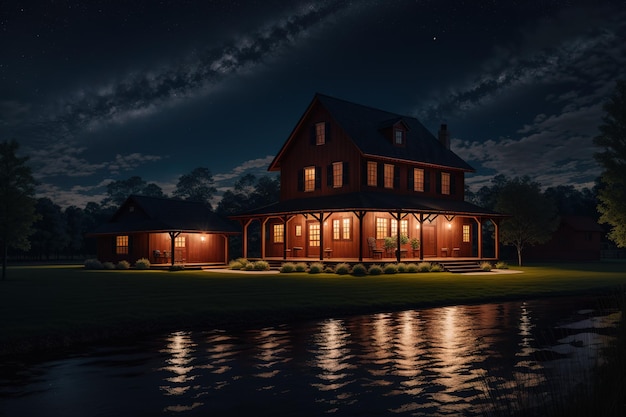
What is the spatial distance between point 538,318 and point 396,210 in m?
17.8

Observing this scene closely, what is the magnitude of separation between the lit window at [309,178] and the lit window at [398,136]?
18.8 ft

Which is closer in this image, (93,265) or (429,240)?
(429,240)

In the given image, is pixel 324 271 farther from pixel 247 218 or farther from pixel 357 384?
pixel 357 384

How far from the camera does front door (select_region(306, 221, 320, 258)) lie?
38219 mm

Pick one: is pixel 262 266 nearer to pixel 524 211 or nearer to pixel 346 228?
pixel 346 228

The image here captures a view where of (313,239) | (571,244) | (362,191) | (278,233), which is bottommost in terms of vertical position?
(571,244)

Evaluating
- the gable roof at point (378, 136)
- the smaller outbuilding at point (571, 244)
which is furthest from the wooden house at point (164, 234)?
the smaller outbuilding at point (571, 244)

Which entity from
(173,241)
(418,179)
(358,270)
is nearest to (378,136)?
(418,179)

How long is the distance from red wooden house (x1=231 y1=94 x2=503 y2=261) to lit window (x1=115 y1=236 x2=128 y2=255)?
38.4ft

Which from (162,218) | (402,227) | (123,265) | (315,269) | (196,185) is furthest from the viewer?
(196,185)

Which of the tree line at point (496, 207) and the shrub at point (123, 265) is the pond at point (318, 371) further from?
the shrub at point (123, 265)

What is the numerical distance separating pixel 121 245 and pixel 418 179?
77.8 ft

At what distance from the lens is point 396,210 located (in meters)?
33.2

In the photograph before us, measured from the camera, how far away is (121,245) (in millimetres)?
48250
